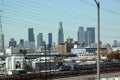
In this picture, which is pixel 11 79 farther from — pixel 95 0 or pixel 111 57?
pixel 111 57

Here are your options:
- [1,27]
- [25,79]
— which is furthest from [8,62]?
[1,27]

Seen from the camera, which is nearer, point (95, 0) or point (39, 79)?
point (95, 0)

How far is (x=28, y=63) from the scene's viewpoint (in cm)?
11019

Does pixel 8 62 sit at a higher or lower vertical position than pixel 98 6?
lower

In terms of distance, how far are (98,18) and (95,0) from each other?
133cm

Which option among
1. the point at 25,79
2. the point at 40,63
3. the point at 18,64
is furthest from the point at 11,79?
the point at 18,64

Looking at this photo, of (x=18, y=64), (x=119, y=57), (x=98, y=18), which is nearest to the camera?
(x=98, y=18)

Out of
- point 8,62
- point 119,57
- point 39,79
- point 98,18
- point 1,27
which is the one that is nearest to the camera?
point 98,18

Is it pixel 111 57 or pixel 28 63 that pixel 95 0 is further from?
pixel 111 57

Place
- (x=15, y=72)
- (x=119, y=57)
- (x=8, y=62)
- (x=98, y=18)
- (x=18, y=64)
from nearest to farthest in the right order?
(x=98, y=18) → (x=15, y=72) → (x=8, y=62) → (x=18, y=64) → (x=119, y=57)

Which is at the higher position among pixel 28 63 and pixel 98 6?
pixel 98 6

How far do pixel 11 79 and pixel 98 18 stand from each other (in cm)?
3741

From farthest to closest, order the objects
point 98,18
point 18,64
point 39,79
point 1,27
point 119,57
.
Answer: point 119,57 < point 18,64 < point 39,79 < point 1,27 < point 98,18

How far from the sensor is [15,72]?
75.9m
